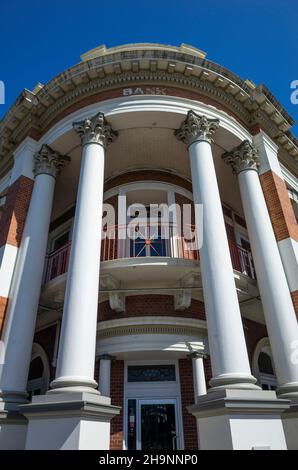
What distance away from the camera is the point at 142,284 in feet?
29.9

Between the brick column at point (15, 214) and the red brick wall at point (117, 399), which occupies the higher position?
the brick column at point (15, 214)

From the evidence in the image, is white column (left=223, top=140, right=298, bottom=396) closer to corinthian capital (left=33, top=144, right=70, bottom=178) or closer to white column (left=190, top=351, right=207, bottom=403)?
white column (left=190, top=351, right=207, bottom=403)

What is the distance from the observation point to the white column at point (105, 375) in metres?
8.07

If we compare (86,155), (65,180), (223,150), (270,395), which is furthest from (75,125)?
(270,395)

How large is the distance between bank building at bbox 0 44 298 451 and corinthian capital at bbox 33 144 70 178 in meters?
0.04

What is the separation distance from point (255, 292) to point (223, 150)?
456cm

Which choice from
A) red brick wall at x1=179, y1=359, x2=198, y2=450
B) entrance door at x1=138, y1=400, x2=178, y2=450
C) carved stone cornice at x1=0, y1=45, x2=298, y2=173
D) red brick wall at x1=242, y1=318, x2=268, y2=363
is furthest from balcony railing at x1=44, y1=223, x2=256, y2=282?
carved stone cornice at x1=0, y1=45, x2=298, y2=173

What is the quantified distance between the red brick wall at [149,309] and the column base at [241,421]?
3.33m

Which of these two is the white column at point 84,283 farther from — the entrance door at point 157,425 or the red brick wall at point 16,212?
the entrance door at point 157,425

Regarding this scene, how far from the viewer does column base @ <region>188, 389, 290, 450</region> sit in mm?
5332

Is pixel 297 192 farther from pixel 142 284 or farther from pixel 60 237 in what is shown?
pixel 60 237

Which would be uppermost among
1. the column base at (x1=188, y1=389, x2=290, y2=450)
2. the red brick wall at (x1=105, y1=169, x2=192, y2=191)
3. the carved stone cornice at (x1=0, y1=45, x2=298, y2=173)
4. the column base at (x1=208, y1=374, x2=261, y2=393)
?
the carved stone cornice at (x1=0, y1=45, x2=298, y2=173)

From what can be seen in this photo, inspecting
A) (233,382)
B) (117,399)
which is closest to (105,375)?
(117,399)

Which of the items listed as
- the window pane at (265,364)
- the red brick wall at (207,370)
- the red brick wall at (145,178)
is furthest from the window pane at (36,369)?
the window pane at (265,364)
